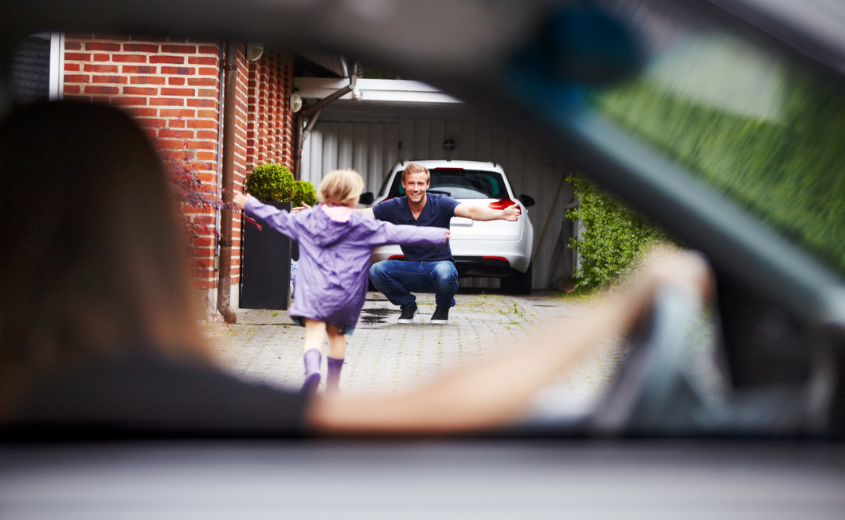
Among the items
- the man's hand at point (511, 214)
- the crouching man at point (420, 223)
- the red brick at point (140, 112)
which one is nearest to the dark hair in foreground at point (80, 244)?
the red brick at point (140, 112)

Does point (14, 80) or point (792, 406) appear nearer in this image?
point (792, 406)

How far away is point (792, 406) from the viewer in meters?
0.75

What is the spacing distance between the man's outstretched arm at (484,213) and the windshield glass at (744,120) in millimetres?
1425

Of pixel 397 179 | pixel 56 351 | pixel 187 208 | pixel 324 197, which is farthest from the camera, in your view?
pixel 187 208

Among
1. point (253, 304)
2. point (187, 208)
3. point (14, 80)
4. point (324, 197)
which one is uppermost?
point (14, 80)

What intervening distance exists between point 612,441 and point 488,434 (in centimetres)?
13

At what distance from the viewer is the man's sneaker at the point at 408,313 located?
3.23 metres

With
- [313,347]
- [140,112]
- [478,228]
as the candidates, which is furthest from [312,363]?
[478,228]

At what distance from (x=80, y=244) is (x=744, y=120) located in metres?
0.81

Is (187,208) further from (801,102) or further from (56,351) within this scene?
(801,102)

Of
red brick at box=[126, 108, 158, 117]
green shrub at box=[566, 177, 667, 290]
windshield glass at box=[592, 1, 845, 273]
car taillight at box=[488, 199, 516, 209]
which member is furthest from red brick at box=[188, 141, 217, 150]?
windshield glass at box=[592, 1, 845, 273]

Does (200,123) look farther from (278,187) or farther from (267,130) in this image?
(278,187)

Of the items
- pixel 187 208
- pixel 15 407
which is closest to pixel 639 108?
pixel 15 407

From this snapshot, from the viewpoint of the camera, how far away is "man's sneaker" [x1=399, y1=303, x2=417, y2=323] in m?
3.23
